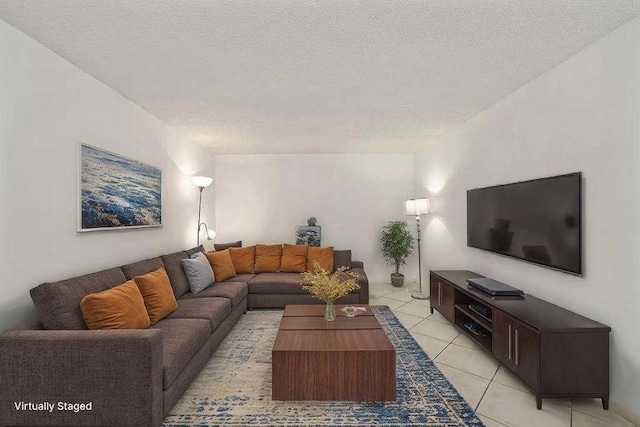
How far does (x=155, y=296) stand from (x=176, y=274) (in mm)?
848

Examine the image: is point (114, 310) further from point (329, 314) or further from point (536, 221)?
point (536, 221)

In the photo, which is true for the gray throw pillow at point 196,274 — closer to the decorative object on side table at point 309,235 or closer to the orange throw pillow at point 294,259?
the orange throw pillow at point 294,259

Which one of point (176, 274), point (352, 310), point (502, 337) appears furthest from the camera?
point (176, 274)

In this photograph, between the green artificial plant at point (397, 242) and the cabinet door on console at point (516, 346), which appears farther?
the green artificial plant at point (397, 242)

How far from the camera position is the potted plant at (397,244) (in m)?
5.46

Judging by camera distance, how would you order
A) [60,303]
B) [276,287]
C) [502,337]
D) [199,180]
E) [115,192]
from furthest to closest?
[199,180], [276,287], [115,192], [502,337], [60,303]

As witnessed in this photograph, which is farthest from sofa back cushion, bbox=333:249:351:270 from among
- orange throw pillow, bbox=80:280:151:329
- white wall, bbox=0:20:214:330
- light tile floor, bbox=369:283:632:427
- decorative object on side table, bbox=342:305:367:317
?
orange throw pillow, bbox=80:280:151:329

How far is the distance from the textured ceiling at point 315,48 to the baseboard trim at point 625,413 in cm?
247

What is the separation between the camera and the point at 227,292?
355cm

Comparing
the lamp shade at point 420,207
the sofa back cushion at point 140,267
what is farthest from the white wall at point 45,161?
the lamp shade at point 420,207

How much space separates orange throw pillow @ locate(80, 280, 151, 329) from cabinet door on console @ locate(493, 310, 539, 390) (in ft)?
9.12

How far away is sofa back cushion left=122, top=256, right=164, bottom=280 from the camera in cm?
279

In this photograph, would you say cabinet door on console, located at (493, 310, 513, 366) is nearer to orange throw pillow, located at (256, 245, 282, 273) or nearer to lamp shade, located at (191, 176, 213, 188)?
orange throw pillow, located at (256, 245, 282, 273)

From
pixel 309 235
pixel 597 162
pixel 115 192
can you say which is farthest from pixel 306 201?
pixel 597 162
